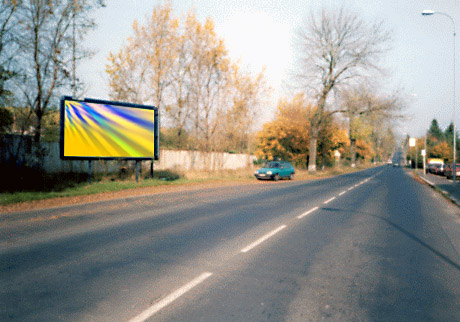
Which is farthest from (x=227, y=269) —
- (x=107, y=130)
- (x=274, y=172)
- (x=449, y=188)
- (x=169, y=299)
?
(x=274, y=172)

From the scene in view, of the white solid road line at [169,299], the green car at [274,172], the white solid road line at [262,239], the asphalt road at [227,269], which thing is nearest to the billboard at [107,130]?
the asphalt road at [227,269]

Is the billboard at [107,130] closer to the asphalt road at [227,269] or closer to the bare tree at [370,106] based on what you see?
the asphalt road at [227,269]

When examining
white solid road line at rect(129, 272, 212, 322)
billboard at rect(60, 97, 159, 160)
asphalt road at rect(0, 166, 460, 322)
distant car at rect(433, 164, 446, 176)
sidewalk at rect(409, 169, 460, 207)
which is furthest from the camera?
distant car at rect(433, 164, 446, 176)

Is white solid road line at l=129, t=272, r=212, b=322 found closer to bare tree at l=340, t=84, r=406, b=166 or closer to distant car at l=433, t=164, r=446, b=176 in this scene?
bare tree at l=340, t=84, r=406, b=166

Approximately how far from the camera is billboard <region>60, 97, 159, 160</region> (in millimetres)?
18359

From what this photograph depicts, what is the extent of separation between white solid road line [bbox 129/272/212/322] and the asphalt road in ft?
0.04

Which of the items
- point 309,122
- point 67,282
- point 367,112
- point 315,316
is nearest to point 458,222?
point 315,316

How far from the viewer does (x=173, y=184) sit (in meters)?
22.1

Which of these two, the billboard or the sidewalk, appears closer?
the sidewalk

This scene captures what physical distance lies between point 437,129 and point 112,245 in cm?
13751

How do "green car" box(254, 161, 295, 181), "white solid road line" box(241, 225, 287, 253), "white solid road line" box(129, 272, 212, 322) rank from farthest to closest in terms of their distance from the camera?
1. "green car" box(254, 161, 295, 181)
2. "white solid road line" box(241, 225, 287, 253)
3. "white solid road line" box(129, 272, 212, 322)

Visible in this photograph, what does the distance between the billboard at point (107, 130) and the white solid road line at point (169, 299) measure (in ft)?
51.0

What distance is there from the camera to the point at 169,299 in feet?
13.4

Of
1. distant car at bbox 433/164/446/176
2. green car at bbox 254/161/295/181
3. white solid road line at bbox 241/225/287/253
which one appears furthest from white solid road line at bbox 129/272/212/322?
distant car at bbox 433/164/446/176
